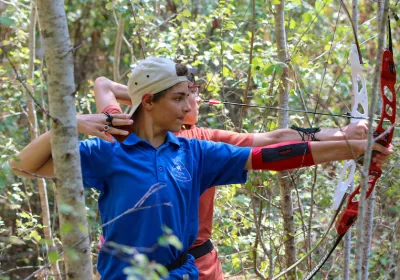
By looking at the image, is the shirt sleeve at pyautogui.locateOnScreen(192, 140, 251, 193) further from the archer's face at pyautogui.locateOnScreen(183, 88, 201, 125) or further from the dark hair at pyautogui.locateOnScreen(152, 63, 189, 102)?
the archer's face at pyautogui.locateOnScreen(183, 88, 201, 125)

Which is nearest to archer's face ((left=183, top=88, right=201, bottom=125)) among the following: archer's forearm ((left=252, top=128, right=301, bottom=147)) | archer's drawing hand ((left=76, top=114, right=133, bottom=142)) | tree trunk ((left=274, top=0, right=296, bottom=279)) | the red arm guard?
archer's forearm ((left=252, top=128, right=301, bottom=147))

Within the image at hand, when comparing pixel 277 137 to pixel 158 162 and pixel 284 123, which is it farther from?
pixel 284 123

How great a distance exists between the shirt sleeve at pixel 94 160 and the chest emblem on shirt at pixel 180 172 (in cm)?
24

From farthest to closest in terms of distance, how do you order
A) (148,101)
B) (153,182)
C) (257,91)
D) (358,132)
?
(257,91)
(358,132)
(148,101)
(153,182)

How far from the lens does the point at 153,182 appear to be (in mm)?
2303

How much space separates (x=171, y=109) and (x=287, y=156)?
475mm

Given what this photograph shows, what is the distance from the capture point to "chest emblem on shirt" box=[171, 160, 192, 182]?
2359 millimetres

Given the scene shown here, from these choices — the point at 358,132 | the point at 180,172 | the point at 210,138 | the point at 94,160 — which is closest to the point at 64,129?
the point at 94,160

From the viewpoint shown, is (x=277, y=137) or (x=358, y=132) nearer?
(x=358, y=132)

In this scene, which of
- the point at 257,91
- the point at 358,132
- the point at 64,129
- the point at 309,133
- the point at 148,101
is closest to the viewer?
the point at 64,129

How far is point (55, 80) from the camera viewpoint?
178 cm

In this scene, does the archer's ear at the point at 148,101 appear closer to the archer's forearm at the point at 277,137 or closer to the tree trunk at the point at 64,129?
the archer's forearm at the point at 277,137

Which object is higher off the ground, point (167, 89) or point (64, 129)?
point (167, 89)

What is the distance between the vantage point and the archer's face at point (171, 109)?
2.46m
